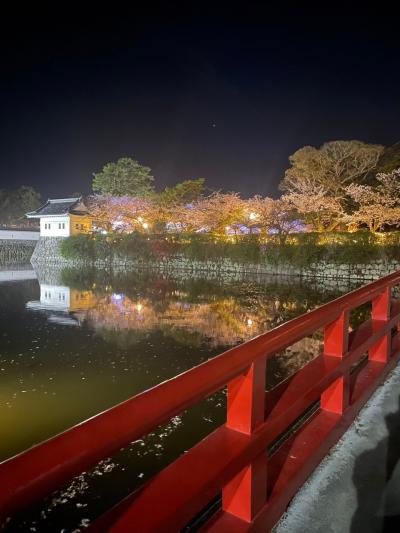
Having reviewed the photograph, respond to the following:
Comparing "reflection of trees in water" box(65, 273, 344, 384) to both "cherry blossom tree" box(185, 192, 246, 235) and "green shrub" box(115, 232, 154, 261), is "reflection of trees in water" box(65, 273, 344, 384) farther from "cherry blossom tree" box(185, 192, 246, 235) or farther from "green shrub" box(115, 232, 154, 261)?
"green shrub" box(115, 232, 154, 261)

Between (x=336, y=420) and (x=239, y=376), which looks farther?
(x=336, y=420)

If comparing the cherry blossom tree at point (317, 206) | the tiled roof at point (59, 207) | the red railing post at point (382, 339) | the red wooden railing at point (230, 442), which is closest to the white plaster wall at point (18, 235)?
the tiled roof at point (59, 207)

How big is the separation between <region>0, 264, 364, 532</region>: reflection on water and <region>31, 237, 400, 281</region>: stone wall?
615cm

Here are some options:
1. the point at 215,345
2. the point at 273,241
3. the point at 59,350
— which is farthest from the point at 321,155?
the point at 59,350

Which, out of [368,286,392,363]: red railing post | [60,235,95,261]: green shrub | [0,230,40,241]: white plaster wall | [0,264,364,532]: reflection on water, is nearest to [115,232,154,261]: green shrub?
[60,235,95,261]: green shrub

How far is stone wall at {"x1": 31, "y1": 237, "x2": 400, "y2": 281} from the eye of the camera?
849 inches

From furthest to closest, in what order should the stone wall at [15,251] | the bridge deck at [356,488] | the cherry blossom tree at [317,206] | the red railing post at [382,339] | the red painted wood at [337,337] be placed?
the stone wall at [15,251] → the cherry blossom tree at [317,206] → the red railing post at [382,339] → the red painted wood at [337,337] → the bridge deck at [356,488]

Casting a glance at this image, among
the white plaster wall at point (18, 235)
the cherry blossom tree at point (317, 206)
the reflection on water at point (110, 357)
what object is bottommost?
the reflection on water at point (110, 357)

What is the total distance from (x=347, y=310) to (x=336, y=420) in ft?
2.33

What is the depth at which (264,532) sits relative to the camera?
5.49 feet

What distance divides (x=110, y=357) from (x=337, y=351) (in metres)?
5.71

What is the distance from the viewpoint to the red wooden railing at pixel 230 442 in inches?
36.9

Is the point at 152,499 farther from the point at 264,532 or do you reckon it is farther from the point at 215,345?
the point at 215,345

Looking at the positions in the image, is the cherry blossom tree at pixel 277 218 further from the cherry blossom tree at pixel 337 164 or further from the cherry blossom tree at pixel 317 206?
the cherry blossom tree at pixel 337 164
